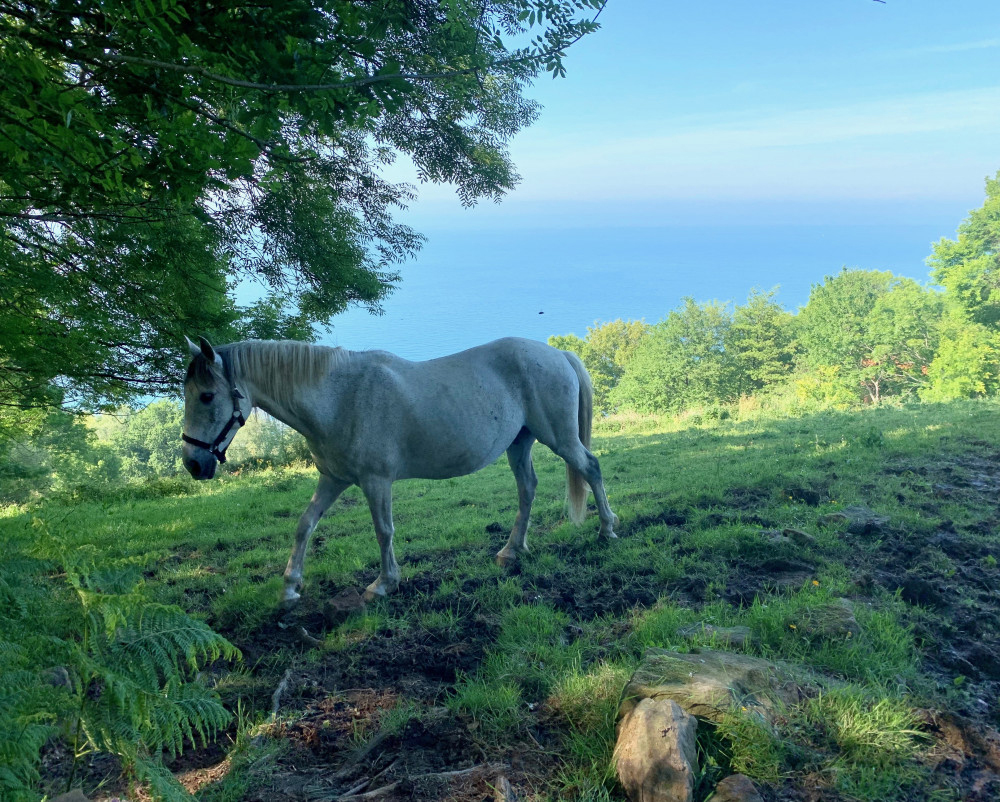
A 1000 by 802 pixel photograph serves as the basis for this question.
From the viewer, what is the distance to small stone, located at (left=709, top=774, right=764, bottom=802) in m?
2.21

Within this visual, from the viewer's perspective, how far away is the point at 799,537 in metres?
5.09

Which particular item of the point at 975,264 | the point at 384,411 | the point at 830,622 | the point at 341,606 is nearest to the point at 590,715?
the point at 830,622

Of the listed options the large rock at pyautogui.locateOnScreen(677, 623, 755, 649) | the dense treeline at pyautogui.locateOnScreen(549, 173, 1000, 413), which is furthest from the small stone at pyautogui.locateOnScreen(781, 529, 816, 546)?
the dense treeline at pyautogui.locateOnScreen(549, 173, 1000, 413)

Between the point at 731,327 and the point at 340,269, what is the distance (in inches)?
2351

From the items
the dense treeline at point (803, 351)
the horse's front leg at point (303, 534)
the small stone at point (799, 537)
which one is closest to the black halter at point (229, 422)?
the horse's front leg at point (303, 534)

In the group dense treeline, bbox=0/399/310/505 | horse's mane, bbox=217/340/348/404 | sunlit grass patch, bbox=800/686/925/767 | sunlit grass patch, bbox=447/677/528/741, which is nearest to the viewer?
sunlit grass patch, bbox=800/686/925/767

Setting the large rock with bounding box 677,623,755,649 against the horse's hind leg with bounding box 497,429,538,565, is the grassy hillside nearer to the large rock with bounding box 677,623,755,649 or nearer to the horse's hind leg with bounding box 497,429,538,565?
the large rock with bounding box 677,623,755,649

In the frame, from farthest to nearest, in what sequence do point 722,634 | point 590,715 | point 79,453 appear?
1. point 79,453
2. point 722,634
3. point 590,715

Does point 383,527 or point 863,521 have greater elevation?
point 383,527

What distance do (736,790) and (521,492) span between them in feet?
12.0

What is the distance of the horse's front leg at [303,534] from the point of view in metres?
4.74

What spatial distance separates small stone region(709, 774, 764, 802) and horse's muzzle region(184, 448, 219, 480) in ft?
12.0

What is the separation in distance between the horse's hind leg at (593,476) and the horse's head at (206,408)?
2925 millimetres

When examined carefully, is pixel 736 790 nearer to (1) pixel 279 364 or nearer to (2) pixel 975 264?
(1) pixel 279 364
